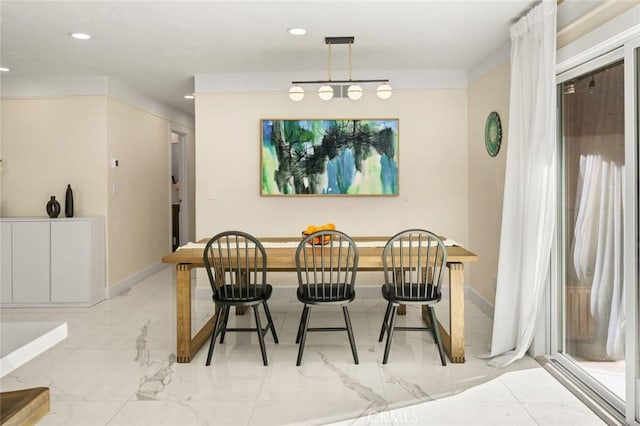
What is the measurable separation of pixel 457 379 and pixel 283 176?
2985mm

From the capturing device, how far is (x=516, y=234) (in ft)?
11.9

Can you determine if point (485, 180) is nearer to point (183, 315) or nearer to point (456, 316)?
point (456, 316)

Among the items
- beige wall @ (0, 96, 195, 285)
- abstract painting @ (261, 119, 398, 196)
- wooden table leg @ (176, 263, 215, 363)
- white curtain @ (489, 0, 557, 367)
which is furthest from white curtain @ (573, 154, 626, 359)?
beige wall @ (0, 96, 195, 285)

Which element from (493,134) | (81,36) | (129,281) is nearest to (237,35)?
(81,36)

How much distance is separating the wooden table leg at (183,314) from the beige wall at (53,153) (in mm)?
2444

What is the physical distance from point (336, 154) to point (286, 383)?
9.37ft

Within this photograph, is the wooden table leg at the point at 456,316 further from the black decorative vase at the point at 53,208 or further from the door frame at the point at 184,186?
the door frame at the point at 184,186

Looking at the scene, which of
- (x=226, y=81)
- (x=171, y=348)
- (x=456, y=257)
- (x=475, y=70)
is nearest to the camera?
(x=456, y=257)

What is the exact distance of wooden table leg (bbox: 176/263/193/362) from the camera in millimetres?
3555

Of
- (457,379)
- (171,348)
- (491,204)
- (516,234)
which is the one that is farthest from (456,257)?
(171,348)

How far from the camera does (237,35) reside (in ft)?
Result: 13.4

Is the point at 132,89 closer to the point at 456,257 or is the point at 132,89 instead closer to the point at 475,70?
the point at 475,70

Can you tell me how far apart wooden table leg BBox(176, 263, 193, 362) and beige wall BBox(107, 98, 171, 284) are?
2.44 meters

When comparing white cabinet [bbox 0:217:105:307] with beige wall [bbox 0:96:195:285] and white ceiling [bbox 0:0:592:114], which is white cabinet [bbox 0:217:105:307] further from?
white ceiling [bbox 0:0:592:114]
